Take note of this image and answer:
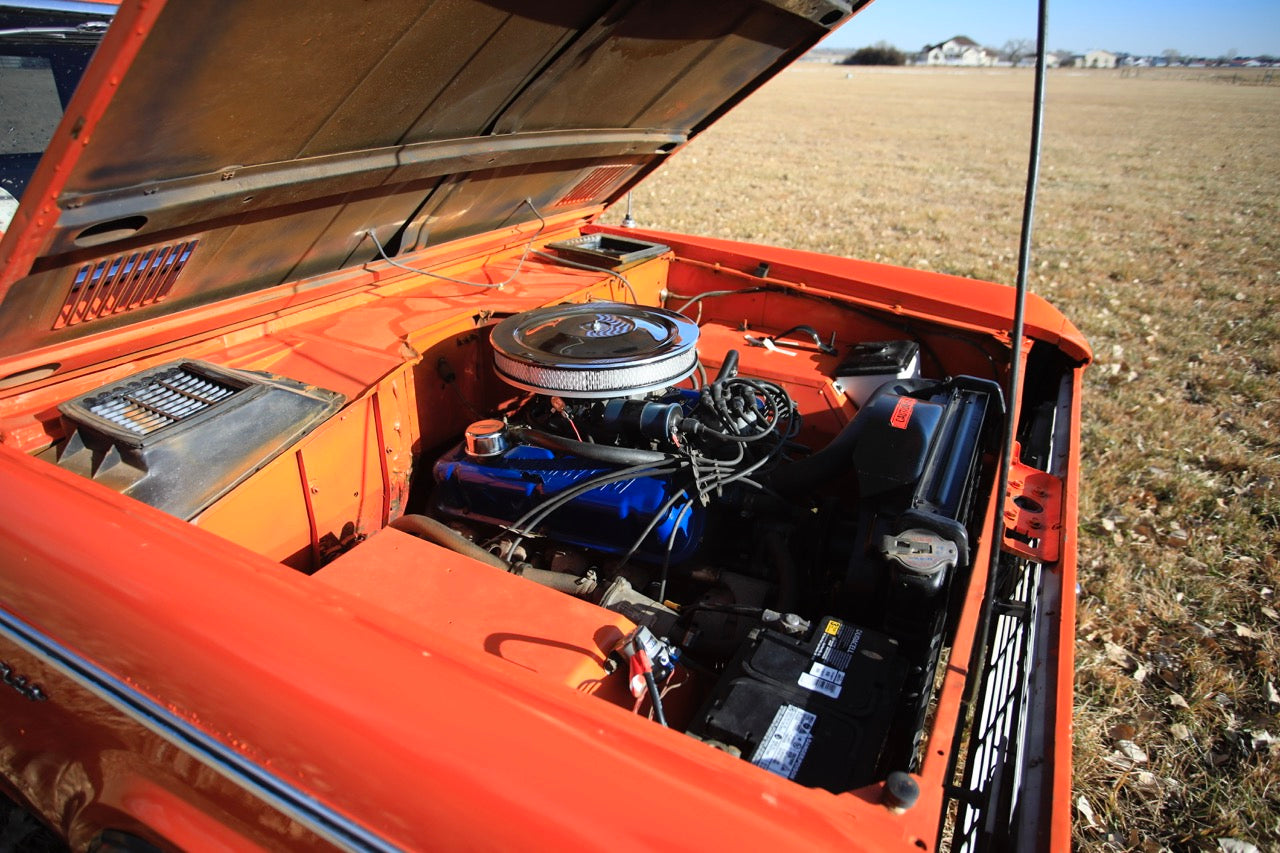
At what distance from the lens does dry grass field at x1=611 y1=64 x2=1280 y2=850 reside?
7.45 feet

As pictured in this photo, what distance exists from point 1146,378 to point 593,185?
3771mm

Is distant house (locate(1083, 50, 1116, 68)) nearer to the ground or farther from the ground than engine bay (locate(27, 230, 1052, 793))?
farther from the ground

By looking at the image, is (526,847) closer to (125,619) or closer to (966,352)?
(125,619)

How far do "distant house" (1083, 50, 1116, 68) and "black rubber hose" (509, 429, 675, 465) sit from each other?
80.6 meters

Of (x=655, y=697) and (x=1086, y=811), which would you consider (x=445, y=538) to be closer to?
(x=655, y=697)

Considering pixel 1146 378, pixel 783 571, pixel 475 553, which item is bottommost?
pixel 1146 378

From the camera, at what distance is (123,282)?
1566mm

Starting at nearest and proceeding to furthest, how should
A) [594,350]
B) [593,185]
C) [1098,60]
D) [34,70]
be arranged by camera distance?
[594,350] → [34,70] → [593,185] → [1098,60]

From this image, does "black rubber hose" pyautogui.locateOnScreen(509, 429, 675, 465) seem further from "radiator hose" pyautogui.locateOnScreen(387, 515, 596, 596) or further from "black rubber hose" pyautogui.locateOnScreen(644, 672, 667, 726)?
Answer: "black rubber hose" pyautogui.locateOnScreen(644, 672, 667, 726)

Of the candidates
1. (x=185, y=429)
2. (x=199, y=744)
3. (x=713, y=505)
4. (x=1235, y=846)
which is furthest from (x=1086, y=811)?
(x=185, y=429)

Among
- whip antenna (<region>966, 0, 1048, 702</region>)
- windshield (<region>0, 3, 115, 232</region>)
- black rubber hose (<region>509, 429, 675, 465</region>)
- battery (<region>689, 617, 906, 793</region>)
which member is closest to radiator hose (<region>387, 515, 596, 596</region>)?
black rubber hose (<region>509, 429, 675, 465</region>)

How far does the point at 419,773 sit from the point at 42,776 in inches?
41.0

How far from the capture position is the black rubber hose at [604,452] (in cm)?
183

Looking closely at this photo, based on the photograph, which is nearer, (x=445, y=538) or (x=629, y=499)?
(x=445, y=538)
